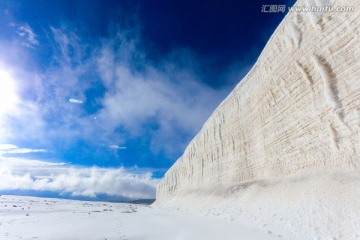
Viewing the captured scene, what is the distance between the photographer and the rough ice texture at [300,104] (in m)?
11.4

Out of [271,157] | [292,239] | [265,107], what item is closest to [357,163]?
[292,239]

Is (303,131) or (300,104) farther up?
(300,104)

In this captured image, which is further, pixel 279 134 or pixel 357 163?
pixel 279 134

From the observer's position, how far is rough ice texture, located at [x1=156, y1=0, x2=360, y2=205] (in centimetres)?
1140

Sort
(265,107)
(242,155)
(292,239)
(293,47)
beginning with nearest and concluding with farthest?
(292,239) → (293,47) → (265,107) → (242,155)

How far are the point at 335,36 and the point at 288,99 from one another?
504cm

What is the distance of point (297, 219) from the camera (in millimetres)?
10758

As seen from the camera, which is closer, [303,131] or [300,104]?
[303,131]

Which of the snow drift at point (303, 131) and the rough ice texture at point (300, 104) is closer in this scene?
the snow drift at point (303, 131)

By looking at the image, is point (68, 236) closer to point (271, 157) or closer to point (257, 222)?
point (257, 222)

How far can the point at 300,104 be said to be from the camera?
15.2 meters

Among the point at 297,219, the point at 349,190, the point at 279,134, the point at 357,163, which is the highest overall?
the point at 279,134

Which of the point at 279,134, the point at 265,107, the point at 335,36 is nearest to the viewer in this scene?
the point at 335,36

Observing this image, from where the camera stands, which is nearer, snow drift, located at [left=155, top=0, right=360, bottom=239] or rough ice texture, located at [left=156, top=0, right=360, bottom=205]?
snow drift, located at [left=155, top=0, right=360, bottom=239]
